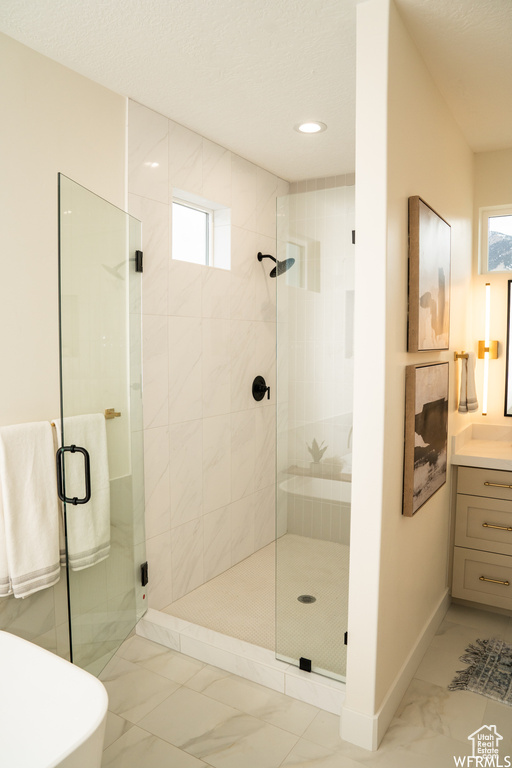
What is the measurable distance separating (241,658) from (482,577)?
4.65 ft

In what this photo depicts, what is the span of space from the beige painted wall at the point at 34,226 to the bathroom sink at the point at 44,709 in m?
0.77

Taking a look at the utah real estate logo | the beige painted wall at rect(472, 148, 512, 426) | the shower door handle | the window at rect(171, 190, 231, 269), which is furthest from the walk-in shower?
the beige painted wall at rect(472, 148, 512, 426)

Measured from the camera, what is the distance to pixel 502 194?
129 inches

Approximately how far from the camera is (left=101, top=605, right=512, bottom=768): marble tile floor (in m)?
1.95

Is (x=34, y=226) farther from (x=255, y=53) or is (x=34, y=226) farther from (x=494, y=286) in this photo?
(x=494, y=286)

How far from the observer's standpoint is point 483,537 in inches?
116

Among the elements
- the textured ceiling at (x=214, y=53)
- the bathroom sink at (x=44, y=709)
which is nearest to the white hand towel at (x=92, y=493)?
the bathroom sink at (x=44, y=709)

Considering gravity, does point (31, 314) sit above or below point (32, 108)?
below

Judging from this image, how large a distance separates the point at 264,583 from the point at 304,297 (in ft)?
6.07

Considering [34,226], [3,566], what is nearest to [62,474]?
[3,566]

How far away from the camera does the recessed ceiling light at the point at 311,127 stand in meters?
2.88

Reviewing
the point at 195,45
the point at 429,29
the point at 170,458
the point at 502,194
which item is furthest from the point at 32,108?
the point at 502,194

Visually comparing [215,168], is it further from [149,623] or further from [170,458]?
[149,623]

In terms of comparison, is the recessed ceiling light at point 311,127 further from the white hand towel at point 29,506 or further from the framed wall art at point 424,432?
the white hand towel at point 29,506
